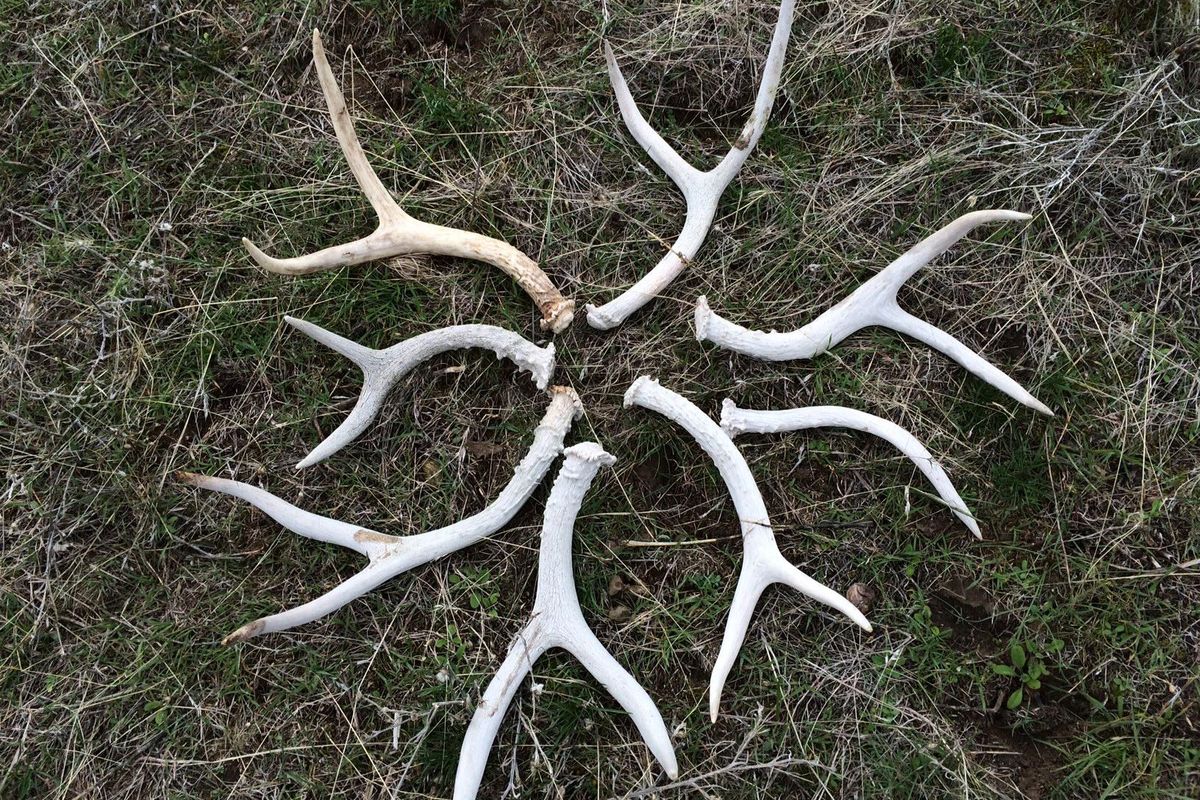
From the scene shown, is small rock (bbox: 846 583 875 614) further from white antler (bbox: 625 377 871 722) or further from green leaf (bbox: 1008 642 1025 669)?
Answer: green leaf (bbox: 1008 642 1025 669)

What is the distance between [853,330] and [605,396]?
112 cm

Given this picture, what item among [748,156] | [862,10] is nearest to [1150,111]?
[862,10]

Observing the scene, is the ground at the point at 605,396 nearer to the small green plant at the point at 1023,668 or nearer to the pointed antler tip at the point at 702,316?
the small green plant at the point at 1023,668

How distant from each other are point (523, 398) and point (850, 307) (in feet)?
4.86

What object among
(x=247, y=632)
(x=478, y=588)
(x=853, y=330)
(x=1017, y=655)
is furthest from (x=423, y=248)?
(x=1017, y=655)

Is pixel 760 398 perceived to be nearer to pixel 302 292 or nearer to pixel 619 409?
pixel 619 409

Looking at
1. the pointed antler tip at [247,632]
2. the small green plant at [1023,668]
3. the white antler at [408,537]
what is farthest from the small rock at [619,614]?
the small green plant at [1023,668]

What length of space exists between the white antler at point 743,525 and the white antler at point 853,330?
34cm

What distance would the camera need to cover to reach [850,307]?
2887mm

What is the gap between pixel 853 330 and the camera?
2941 mm

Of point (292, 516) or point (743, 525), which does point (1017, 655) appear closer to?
point (743, 525)

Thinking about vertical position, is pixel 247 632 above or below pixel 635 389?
below

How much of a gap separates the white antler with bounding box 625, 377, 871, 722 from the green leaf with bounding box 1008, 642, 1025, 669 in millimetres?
798

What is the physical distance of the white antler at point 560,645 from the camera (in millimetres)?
2645
